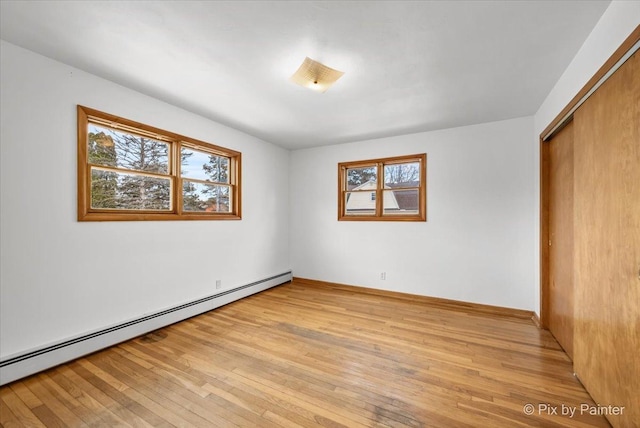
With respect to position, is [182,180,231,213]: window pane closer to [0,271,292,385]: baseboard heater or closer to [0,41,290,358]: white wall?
[0,41,290,358]: white wall

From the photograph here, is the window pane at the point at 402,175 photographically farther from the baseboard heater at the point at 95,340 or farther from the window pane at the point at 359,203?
the baseboard heater at the point at 95,340

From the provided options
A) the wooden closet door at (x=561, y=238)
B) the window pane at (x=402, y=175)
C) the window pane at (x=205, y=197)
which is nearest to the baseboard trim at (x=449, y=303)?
the wooden closet door at (x=561, y=238)

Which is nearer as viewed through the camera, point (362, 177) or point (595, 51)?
point (595, 51)

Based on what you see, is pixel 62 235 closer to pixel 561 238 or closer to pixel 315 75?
pixel 315 75

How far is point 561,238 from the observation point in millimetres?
2617

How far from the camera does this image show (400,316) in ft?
11.2

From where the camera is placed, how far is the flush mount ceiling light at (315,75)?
220 cm

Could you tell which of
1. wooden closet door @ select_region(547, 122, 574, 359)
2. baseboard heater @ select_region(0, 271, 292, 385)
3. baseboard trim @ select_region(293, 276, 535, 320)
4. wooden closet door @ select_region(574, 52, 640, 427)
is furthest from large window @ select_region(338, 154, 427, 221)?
baseboard heater @ select_region(0, 271, 292, 385)

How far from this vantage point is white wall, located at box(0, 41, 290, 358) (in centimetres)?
202

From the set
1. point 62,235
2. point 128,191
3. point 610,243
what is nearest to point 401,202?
point 610,243

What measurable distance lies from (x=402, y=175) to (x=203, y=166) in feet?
10.3

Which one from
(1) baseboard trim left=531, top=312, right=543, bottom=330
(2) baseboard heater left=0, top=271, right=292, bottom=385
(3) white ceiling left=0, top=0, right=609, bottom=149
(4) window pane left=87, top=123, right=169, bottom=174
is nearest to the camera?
(3) white ceiling left=0, top=0, right=609, bottom=149

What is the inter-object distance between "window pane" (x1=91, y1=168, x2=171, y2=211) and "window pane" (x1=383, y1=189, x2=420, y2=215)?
330 centimetres

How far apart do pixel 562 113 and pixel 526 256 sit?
6.27 ft
